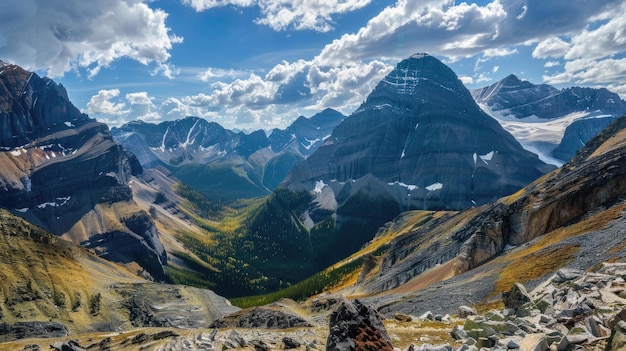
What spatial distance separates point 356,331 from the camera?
2267cm

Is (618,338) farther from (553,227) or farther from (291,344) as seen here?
(553,227)

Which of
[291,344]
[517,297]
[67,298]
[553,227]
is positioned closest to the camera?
[517,297]

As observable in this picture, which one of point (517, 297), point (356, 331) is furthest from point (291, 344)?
point (517, 297)

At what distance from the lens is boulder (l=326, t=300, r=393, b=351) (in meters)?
22.1

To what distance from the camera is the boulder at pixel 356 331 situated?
72.5ft

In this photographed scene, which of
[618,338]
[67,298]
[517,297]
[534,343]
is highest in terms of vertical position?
[618,338]

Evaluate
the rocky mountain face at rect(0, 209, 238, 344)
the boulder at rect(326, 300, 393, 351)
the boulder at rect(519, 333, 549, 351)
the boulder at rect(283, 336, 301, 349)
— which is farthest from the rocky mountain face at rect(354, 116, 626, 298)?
the rocky mountain face at rect(0, 209, 238, 344)

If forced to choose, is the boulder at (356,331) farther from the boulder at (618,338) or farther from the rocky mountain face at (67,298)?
the rocky mountain face at (67,298)

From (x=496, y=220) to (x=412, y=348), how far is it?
6700 cm

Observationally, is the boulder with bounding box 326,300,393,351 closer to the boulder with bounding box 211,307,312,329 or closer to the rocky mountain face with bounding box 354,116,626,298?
the rocky mountain face with bounding box 354,116,626,298

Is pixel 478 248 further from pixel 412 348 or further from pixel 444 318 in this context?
pixel 412 348

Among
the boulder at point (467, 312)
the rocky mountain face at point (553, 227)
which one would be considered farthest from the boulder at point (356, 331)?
the rocky mountain face at point (553, 227)

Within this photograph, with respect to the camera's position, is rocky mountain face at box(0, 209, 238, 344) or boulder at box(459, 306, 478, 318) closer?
boulder at box(459, 306, 478, 318)

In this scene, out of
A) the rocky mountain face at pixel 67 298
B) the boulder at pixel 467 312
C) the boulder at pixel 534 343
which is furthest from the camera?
the rocky mountain face at pixel 67 298
